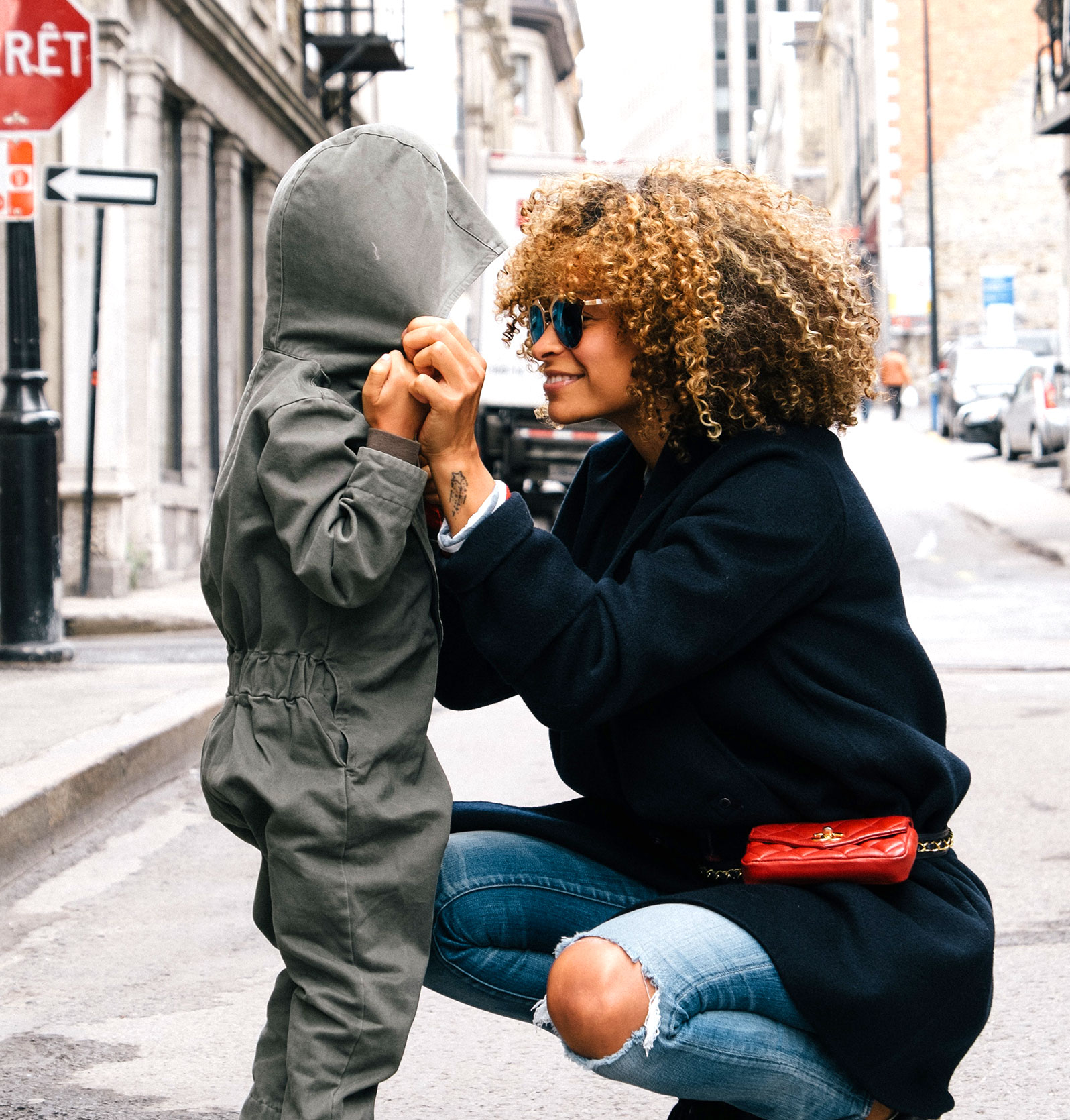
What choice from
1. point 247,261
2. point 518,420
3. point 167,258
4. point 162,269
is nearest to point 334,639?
point 162,269

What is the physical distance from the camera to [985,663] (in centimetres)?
869

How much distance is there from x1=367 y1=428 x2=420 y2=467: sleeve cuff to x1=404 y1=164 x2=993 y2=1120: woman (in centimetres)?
5

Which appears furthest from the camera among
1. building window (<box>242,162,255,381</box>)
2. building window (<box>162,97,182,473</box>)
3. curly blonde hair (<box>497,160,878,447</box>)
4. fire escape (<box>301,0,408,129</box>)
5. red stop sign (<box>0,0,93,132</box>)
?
fire escape (<box>301,0,408,129</box>)

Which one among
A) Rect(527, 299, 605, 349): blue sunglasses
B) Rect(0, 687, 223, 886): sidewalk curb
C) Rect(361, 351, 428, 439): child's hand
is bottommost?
Rect(0, 687, 223, 886): sidewalk curb

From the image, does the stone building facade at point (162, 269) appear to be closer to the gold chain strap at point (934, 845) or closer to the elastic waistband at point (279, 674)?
the elastic waistband at point (279, 674)

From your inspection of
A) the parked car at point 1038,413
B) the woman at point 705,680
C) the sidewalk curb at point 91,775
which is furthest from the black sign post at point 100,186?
the parked car at point 1038,413

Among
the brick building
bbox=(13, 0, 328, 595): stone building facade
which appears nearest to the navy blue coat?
bbox=(13, 0, 328, 595): stone building facade

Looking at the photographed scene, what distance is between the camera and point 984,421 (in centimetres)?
2591

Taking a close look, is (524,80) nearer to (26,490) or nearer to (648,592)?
(26,490)

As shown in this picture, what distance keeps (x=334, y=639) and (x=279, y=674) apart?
0.28ft

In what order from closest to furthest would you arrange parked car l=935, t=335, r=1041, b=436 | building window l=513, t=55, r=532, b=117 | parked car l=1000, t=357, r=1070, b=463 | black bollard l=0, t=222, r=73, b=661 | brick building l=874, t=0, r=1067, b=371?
black bollard l=0, t=222, r=73, b=661 → parked car l=1000, t=357, r=1070, b=463 → parked car l=935, t=335, r=1041, b=436 → brick building l=874, t=0, r=1067, b=371 → building window l=513, t=55, r=532, b=117

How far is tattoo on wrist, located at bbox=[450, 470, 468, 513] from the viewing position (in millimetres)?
2168

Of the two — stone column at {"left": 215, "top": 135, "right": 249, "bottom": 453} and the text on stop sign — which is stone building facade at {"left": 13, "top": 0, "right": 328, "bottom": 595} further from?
the text on stop sign

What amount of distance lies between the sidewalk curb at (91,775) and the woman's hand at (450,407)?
2.97 metres
